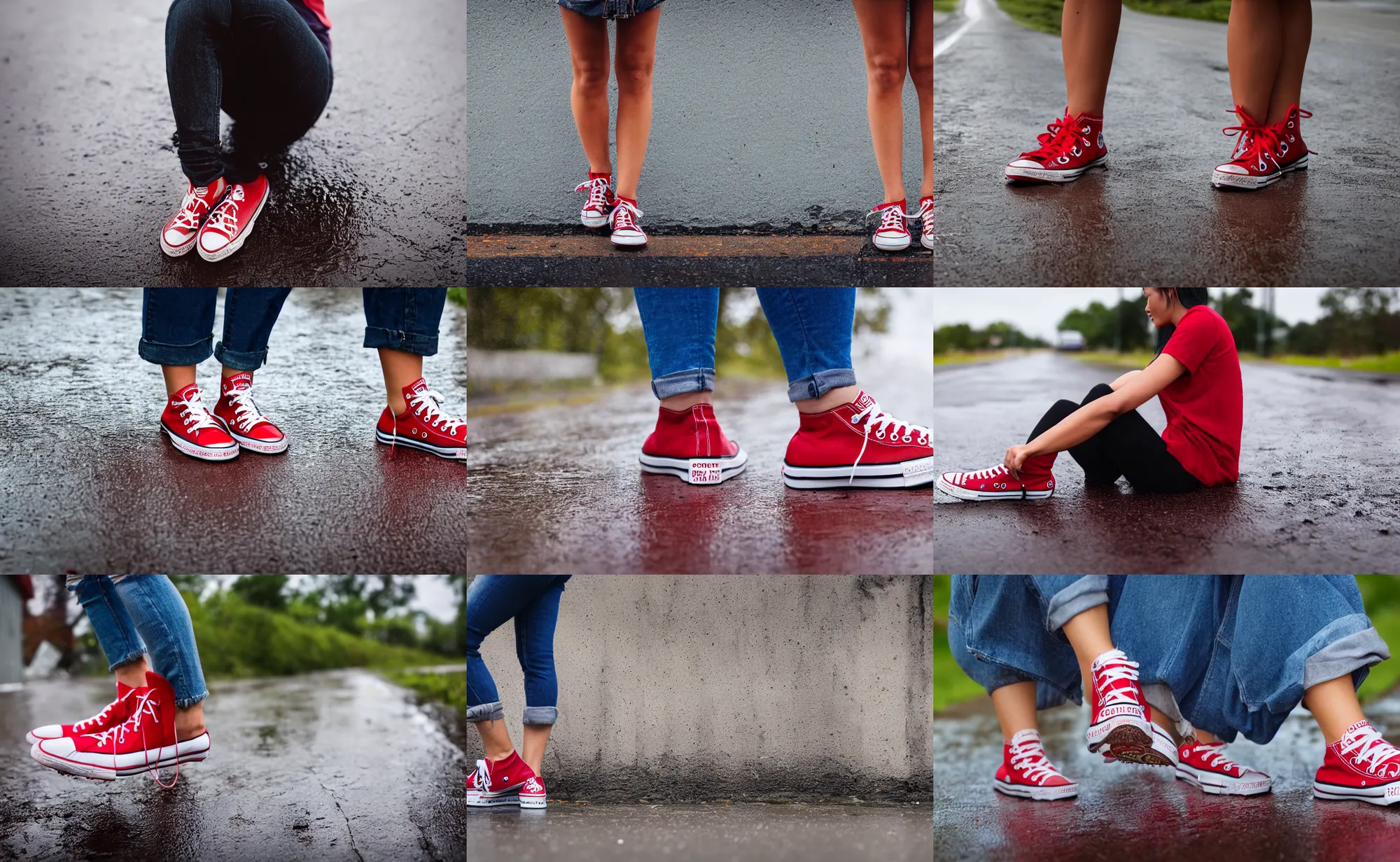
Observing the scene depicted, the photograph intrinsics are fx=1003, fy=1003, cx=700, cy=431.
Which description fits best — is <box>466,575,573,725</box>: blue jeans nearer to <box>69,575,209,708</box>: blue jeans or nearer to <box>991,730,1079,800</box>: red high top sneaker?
<box>69,575,209,708</box>: blue jeans

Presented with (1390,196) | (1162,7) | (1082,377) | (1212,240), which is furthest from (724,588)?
(1162,7)

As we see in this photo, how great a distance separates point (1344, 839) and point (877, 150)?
196 cm

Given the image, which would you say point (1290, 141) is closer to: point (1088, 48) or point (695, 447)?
point (1088, 48)

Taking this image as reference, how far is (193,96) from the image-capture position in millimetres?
2537

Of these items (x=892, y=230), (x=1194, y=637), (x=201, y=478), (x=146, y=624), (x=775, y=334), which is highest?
(x=892, y=230)

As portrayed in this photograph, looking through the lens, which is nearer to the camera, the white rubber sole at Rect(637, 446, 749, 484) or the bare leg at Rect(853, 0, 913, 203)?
the bare leg at Rect(853, 0, 913, 203)

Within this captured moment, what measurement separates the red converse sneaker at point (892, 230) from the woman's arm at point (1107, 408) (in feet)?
1.98

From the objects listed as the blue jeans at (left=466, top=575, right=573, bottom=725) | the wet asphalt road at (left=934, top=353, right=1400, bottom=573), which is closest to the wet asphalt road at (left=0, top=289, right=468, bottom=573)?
the blue jeans at (left=466, top=575, right=573, bottom=725)

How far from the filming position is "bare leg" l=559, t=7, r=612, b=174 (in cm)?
257

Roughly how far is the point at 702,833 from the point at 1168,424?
1.56 meters

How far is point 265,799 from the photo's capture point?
2.91 metres

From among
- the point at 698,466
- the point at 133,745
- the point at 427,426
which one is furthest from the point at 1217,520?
the point at 133,745

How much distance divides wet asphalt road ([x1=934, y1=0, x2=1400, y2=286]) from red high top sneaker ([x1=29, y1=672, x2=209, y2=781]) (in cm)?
228

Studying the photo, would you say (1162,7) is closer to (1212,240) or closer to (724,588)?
(1212,240)
